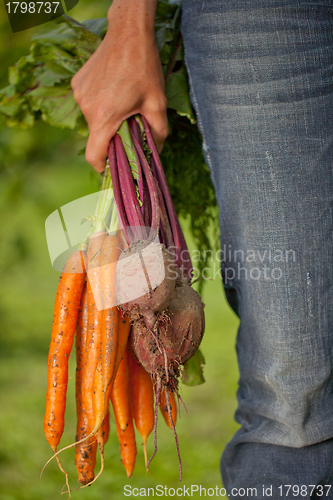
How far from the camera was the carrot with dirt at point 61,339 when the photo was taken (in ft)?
3.06

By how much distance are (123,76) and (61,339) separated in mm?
653

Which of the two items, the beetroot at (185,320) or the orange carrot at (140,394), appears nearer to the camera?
the beetroot at (185,320)

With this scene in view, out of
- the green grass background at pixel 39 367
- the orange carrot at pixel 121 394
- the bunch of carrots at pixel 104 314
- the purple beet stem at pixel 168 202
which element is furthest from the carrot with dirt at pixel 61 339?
the green grass background at pixel 39 367

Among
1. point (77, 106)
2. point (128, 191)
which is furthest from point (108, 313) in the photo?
point (77, 106)

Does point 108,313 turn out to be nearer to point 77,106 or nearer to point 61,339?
point 61,339

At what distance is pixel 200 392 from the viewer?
2.06 m

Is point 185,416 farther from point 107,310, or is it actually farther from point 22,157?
point 22,157

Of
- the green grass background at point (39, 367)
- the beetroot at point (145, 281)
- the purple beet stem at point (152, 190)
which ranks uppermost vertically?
A: the purple beet stem at point (152, 190)

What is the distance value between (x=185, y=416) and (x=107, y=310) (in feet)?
Answer: 4.13

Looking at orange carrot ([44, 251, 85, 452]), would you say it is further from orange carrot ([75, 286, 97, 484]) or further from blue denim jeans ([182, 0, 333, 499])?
blue denim jeans ([182, 0, 333, 499])

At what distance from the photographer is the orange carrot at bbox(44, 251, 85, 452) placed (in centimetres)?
93

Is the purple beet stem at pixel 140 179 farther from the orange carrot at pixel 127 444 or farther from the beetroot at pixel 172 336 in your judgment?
the orange carrot at pixel 127 444

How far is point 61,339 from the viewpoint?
3.08 feet

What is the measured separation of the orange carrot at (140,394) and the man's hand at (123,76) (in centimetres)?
59
